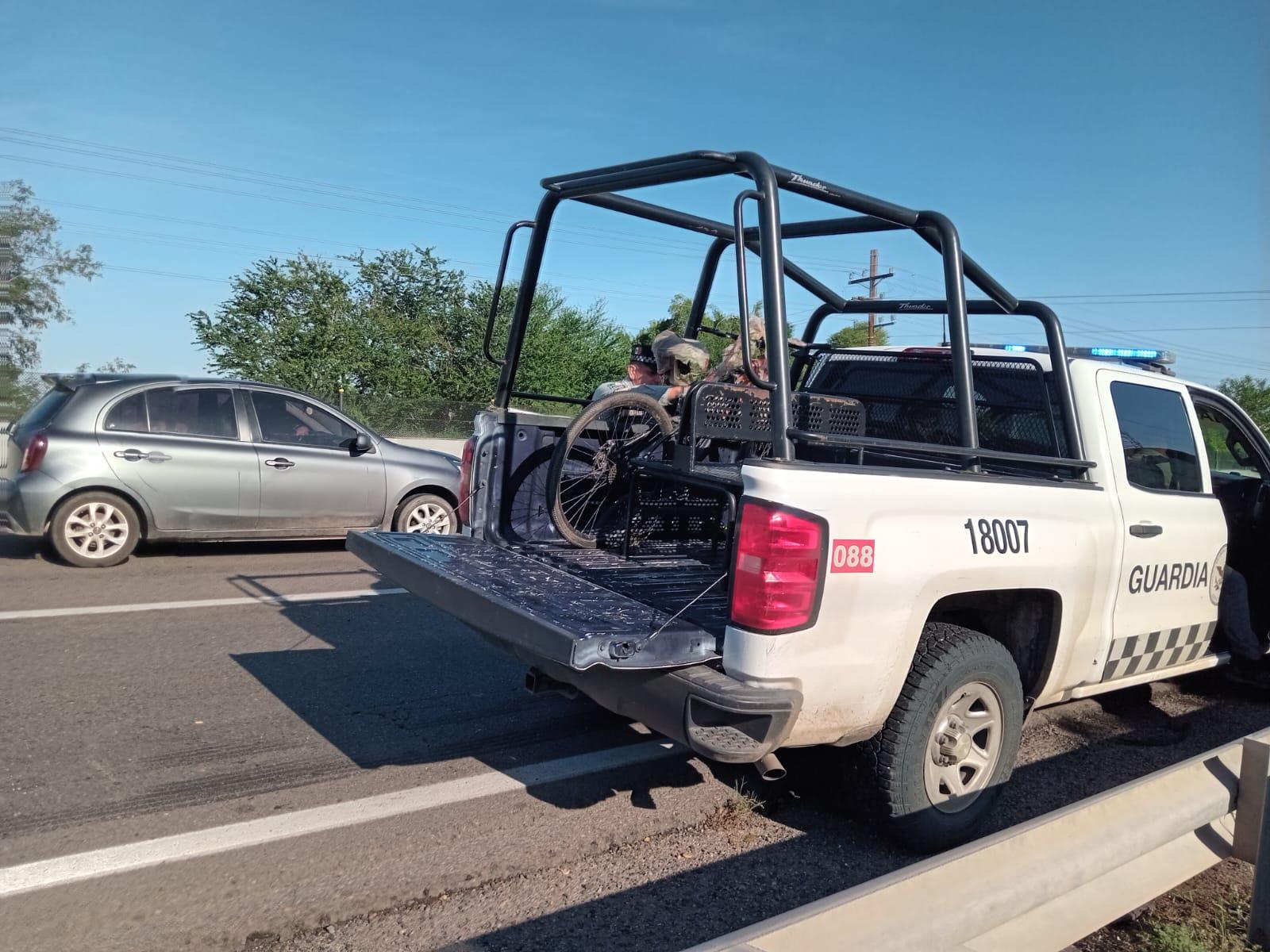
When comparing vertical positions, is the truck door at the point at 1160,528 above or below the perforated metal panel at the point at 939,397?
below

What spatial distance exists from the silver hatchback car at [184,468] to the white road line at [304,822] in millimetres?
5828

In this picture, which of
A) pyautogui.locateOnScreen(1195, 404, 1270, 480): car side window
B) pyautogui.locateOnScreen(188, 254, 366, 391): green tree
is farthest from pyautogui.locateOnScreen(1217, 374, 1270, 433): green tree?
pyautogui.locateOnScreen(188, 254, 366, 391): green tree

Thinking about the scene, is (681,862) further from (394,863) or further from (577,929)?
(394,863)

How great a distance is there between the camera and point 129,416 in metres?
8.96

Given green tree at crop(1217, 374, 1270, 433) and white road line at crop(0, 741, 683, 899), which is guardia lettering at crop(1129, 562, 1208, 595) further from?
green tree at crop(1217, 374, 1270, 433)

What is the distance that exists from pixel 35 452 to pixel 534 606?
22.7ft

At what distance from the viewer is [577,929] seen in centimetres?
321

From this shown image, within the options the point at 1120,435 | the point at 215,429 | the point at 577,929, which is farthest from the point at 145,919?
the point at 215,429

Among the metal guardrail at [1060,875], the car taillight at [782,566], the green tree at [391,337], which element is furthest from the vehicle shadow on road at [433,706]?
the green tree at [391,337]

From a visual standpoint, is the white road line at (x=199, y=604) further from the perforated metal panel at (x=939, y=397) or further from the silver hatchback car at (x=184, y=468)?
the perforated metal panel at (x=939, y=397)

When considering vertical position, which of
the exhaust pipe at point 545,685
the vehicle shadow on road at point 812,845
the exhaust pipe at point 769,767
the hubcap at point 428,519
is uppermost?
the hubcap at point 428,519

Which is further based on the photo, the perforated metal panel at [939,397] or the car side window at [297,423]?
the car side window at [297,423]

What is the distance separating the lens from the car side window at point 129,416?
349 inches

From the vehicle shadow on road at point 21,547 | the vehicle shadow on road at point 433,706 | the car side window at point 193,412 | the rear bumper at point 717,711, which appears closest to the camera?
the rear bumper at point 717,711
